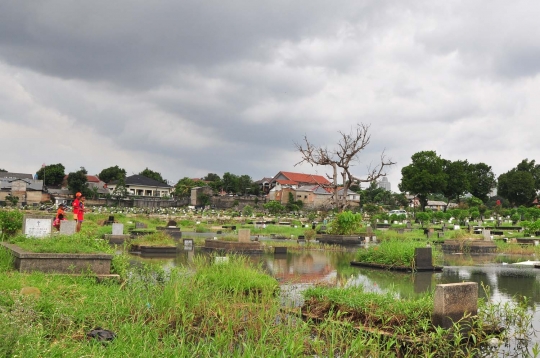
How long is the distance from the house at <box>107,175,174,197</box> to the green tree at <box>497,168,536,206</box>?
76.2 meters

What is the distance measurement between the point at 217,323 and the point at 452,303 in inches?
133

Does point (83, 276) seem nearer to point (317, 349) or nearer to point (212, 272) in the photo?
point (212, 272)

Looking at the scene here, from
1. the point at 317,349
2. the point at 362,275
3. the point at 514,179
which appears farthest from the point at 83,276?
the point at 514,179

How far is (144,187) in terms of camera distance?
406ft

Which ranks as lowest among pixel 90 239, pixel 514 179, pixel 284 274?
pixel 284 274

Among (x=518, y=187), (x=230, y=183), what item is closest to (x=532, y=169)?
(x=518, y=187)

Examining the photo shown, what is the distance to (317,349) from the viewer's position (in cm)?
586

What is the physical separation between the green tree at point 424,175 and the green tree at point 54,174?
74.0 metres

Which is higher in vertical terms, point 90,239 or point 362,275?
point 90,239

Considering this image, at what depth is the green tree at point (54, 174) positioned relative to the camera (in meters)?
112

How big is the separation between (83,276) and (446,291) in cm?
682

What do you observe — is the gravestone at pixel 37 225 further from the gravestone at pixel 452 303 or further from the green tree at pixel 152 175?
the green tree at pixel 152 175

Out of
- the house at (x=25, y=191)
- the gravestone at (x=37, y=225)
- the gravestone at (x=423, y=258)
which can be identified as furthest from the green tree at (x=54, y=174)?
the gravestone at (x=423, y=258)

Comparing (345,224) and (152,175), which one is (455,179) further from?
(152,175)
